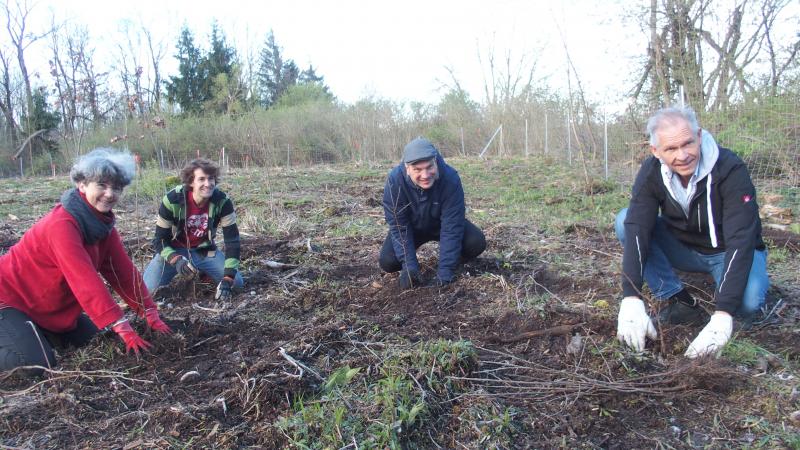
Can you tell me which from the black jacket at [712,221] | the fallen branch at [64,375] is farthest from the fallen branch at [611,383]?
the fallen branch at [64,375]

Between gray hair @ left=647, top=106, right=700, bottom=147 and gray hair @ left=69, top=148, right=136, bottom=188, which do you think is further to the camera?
gray hair @ left=69, top=148, right=136, bottom=188

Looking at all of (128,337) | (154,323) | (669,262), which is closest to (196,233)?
(154,323)

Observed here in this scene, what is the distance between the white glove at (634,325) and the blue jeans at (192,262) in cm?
266

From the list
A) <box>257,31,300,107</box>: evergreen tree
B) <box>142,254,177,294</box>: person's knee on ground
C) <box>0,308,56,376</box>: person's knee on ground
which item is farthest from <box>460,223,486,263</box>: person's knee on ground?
<box>257,31,300,107</box>: evergreen tree

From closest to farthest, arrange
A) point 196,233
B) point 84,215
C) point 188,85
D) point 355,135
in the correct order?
point 84,215 → point 196,233 → point 355,135 → point 188,85

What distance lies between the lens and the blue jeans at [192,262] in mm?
4086

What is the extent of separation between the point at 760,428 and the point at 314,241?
4.18 m

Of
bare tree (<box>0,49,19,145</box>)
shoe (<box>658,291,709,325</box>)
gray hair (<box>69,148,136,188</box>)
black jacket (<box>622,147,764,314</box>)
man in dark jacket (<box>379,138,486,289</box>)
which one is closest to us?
black jacket (<box>622,147,764,314</box>)

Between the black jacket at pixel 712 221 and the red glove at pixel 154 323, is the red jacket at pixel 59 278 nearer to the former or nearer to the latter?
the red glove at pixel 154 323

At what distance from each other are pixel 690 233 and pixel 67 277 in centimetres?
319

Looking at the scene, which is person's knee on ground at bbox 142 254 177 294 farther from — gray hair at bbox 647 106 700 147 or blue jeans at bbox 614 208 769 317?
gray hair at bbox 647 106 700 147

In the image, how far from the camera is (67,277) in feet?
8.90

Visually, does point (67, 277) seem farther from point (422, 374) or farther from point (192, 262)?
point (422, 374)

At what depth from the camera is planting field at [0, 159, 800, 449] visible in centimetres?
205
